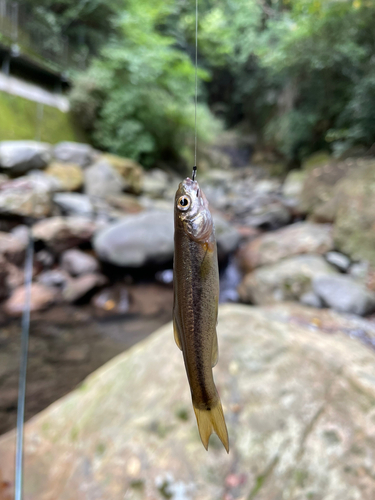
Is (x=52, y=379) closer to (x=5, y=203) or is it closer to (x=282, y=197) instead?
(x=5, y=203)

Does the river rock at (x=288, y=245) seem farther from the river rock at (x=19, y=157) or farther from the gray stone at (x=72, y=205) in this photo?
the river rock at (x=19, y=157)

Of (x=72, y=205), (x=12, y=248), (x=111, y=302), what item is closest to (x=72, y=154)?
(x=72, y=205)

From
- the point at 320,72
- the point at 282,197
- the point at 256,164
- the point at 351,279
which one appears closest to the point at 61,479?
the point at 351,279

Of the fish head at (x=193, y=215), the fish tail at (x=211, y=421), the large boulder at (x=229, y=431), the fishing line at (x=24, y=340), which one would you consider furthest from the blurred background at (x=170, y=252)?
the fish head at (x=193, y=215)

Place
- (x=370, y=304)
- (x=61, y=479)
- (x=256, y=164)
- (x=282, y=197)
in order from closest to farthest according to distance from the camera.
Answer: (x=61, y=479) → (x=370, y=304) → (x=282, y=197) → (x=256, y=164)

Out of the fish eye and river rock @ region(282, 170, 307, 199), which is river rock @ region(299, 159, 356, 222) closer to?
river rock @ region(282, 170, 307, 199)

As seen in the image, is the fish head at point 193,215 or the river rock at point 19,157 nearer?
the fish head at point 193,215
